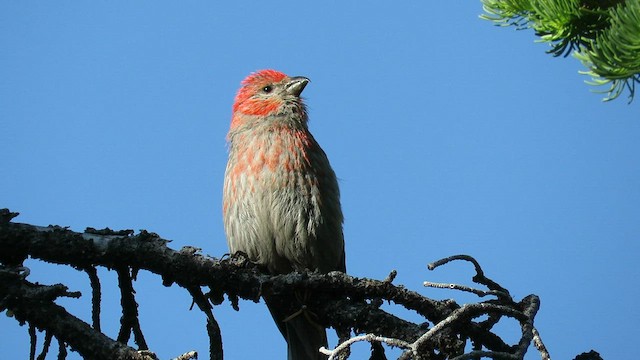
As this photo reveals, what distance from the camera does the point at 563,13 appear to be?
2.81 m

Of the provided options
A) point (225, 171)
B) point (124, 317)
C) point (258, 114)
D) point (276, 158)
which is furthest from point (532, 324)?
point (258, 114)

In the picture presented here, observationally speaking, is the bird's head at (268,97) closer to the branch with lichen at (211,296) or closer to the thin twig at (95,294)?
the branch with lichen at (211,296)

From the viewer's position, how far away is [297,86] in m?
7.62

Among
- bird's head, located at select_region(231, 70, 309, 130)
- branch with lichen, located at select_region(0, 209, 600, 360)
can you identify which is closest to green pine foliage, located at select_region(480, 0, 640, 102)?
branch with lichen, located at select_region(0, 209, 600, 360)

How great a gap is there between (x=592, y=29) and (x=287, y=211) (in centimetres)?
361

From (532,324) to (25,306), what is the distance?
7.42ft

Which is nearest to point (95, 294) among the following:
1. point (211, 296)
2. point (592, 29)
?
point (211, 296)

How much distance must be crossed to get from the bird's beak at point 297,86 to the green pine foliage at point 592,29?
4.50 m

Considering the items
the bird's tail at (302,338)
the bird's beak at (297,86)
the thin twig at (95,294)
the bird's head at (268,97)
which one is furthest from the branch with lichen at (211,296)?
the bird's beak at (297,86)

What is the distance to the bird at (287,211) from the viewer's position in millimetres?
6215

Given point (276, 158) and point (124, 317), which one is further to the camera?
point (276, 158)

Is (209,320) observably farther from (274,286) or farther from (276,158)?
(276,158)

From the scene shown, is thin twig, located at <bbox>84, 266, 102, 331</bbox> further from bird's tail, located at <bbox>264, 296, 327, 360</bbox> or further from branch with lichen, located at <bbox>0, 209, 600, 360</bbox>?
bird's tail, located at <bbox>264, 296, 327, 360</bbox>

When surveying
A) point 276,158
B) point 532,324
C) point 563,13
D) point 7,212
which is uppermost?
point 276,158
